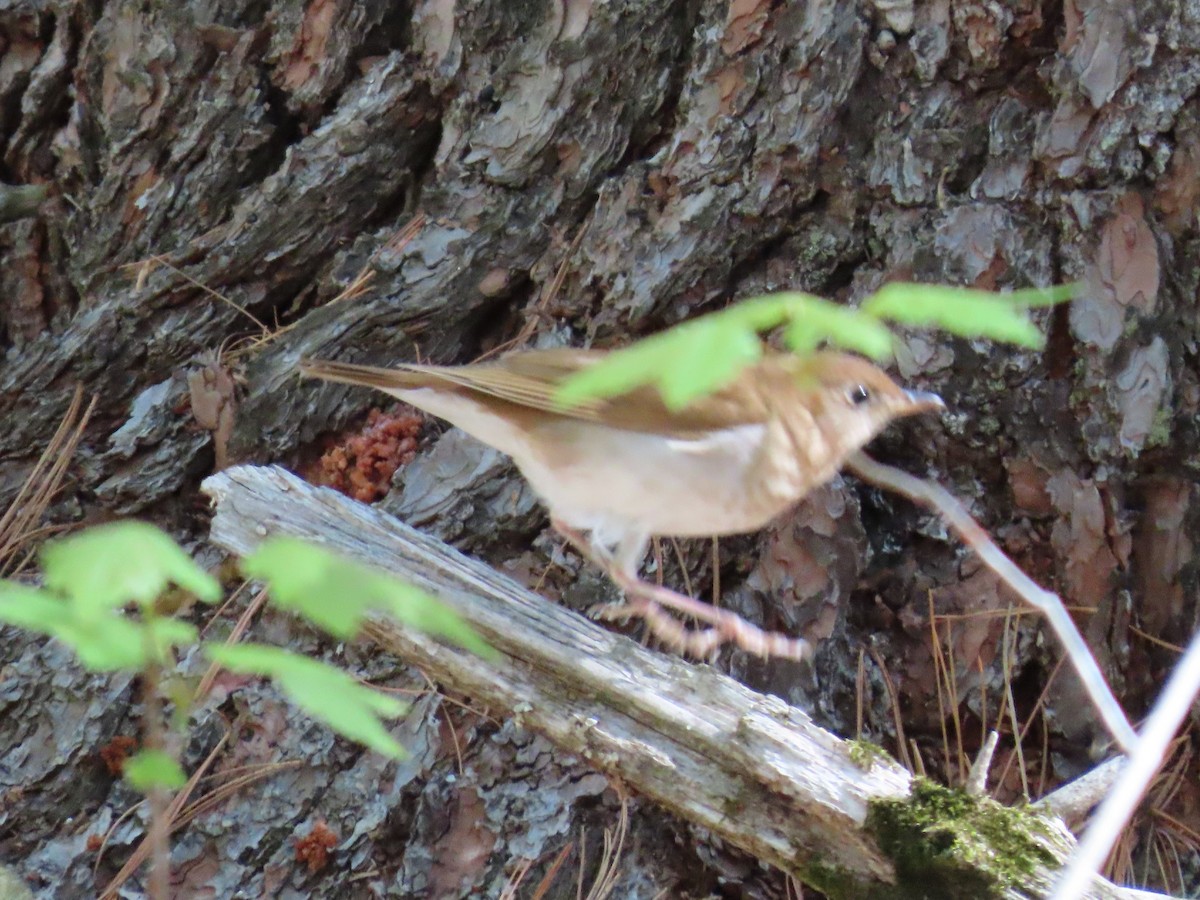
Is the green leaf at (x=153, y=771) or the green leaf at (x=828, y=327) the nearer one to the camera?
the green leaf at (x=828, y=327)

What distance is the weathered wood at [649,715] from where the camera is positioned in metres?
2.77

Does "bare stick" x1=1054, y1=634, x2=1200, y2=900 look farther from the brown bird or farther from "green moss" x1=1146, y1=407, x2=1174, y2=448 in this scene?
"green moss" x1=1146, y1=407, x2=1174, y2=448

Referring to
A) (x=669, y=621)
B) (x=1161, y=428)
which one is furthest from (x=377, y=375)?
(x=1161, y=428)

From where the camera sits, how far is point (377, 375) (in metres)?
3.20

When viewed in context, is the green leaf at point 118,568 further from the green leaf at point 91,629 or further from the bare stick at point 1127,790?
the bare stick at point 1127,790

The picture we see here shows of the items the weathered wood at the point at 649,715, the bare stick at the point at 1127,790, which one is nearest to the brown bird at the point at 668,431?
the weathered wood at the point at 649,715

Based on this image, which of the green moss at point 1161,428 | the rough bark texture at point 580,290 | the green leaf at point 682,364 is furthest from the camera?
the rough bark texture at point 580,290

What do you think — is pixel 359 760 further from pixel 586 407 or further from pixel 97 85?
pixel 97 85

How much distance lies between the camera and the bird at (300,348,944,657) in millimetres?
3043

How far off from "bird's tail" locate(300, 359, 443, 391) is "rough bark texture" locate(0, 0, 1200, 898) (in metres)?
1.04

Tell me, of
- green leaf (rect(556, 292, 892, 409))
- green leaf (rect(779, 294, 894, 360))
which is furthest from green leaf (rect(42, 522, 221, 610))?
green leaf (rect(779, 294, 894, 360))

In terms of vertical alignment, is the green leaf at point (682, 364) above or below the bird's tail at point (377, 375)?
above

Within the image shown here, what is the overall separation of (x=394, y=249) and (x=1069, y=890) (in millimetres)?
3578

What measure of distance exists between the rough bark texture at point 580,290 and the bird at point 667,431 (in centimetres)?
82
